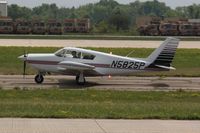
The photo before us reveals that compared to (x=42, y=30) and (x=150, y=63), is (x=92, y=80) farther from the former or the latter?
(x=42, y=30)

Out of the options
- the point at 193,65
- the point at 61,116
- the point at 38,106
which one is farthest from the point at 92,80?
the point at 61,116

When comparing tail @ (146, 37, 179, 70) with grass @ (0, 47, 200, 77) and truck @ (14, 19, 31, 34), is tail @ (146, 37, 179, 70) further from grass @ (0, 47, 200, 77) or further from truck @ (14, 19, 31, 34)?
truck @ (14, 19, 31, 34)

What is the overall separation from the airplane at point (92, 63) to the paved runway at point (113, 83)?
0.57 metres

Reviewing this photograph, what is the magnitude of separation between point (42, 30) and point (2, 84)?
79143 mm

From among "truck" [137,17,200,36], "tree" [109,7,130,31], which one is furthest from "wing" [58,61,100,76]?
"tree" [109,7,130,31]

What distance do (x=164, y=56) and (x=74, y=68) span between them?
4.90 metres

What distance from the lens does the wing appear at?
87.0 ft

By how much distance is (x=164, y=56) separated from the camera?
28.0 m

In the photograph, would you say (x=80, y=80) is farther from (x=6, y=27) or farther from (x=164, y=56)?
(x=6, y=27)

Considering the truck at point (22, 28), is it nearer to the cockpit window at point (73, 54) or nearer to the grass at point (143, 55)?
the grass at point (143, 55)
